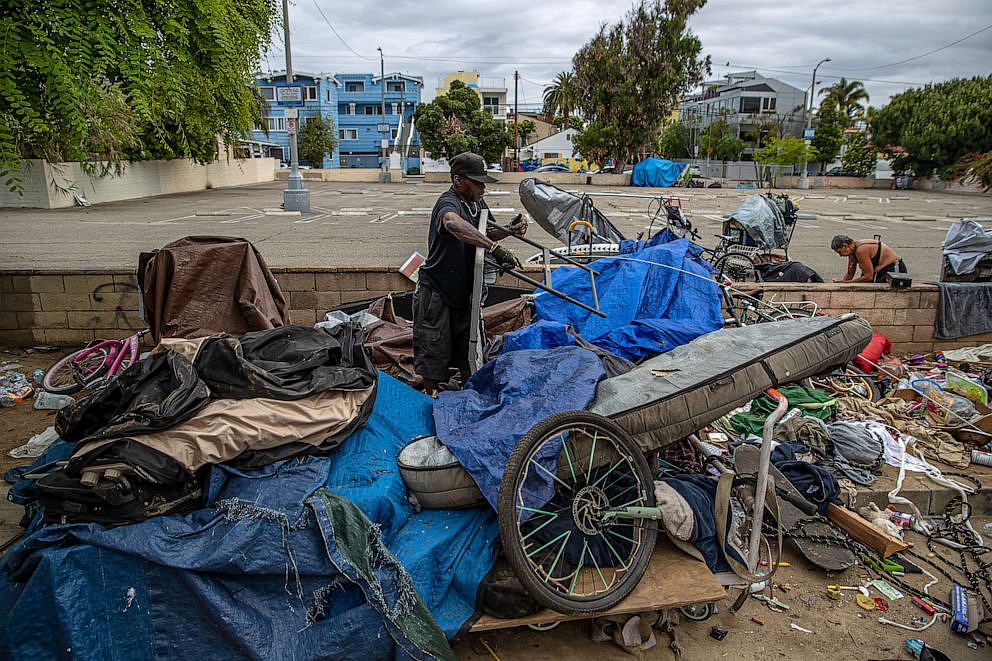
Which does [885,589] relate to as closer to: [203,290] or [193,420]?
[193,420]

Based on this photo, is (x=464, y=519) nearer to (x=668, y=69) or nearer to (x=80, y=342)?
(x=80, y=342)

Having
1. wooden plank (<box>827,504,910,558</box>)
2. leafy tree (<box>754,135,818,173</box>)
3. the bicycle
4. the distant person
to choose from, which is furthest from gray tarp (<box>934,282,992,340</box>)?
leafy tree (<box>754,135,818,173</box>)

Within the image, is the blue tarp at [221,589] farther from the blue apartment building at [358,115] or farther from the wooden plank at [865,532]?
the blue apartment building at [358,115]

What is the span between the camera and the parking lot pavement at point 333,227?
1113cm

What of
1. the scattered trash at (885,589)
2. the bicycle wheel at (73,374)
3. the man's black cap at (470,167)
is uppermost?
the man's black cap at (470,167)

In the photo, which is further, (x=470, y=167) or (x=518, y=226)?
(x=518, y=226)

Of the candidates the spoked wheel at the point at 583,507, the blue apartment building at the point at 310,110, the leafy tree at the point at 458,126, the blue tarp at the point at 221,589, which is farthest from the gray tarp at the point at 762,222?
the blue apartment building at the point at 310,110

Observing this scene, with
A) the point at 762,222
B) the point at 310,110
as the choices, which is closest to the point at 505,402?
the point at 762,222

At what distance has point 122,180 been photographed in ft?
78.0

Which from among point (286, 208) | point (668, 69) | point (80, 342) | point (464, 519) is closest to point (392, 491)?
point (464, 519)

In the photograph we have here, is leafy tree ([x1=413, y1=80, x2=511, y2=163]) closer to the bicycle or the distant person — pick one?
the distant person

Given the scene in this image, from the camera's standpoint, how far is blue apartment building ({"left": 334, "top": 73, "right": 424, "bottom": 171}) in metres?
60.9

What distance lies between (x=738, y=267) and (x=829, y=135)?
43.7 metres

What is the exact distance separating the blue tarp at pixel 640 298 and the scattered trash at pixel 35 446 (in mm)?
3827
